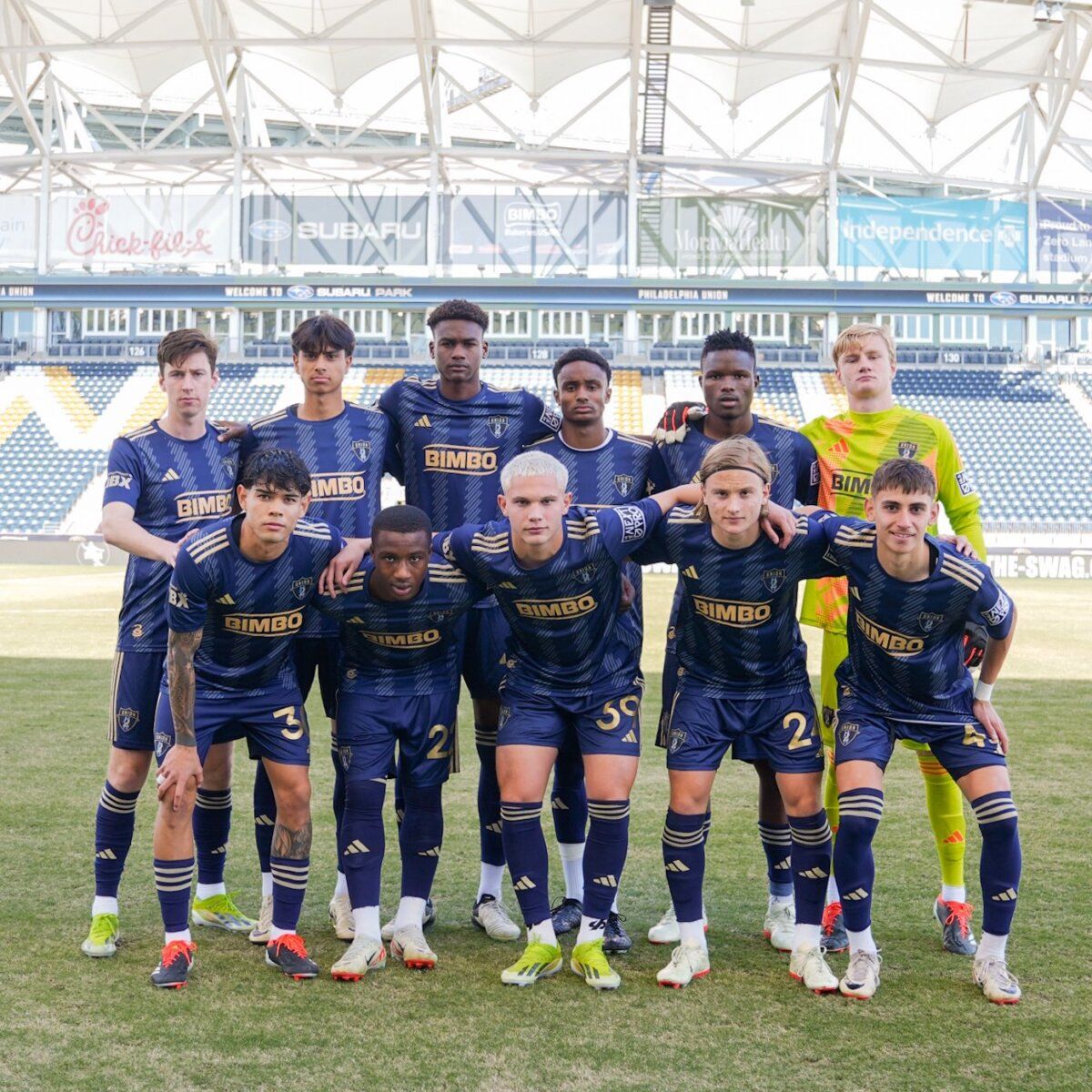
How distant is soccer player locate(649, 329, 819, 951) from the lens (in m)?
4.64

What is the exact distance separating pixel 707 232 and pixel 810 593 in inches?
1176

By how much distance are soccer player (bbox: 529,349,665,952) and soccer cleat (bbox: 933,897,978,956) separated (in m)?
1.20

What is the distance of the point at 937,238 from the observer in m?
33.6

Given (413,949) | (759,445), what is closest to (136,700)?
(413,949)

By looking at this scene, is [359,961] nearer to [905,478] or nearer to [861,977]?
[861,977]

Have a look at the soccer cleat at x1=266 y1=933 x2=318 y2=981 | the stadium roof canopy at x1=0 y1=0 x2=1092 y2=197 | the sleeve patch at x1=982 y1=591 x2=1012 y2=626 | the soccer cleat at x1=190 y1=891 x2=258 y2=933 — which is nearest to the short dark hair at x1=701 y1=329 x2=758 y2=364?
the sleeve patch at x1=982 y1=591 x2=1012 y2=626

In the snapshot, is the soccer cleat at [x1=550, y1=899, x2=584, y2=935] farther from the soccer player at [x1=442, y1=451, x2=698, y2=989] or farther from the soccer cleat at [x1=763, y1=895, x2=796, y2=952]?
the soccer cleat at [x1=763, y1=895, x2=796, y2=952]

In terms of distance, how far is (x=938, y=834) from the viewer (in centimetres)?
479

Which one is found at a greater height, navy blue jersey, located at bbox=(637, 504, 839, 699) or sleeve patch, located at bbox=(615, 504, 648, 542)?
sleeve patch, located at bbox=(615, 504, 648, 542)

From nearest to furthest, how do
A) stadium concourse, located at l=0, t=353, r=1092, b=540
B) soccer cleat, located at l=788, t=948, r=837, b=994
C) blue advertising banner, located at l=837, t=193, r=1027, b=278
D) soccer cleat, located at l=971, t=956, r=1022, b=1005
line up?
soccer cleat, located at l=971, t=956, r=1022, b=1005 < soccer cleat, located at l=788, t=948, r=837, b=994 < stadium concourse, located at l=0, t=353, r=1092, b=540 < blue advertising banner, located at l=837, t=193, r=1027, b=278

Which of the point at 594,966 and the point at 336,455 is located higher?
the point at 336,455

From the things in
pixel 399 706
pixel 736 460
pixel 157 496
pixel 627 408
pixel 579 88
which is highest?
pixel 579 88

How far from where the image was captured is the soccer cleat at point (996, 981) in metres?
3.96

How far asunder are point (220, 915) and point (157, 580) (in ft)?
4.21
